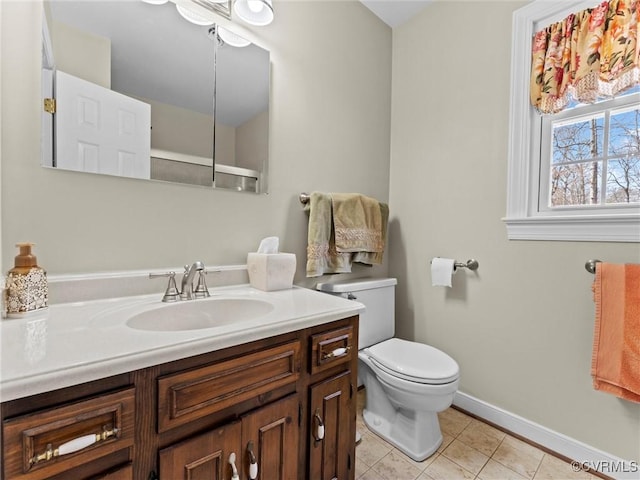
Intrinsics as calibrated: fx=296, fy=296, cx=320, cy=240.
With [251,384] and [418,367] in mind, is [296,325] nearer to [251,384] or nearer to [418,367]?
[251,384]

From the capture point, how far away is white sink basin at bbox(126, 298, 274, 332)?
0.98 metres

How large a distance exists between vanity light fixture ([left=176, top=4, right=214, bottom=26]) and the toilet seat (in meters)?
1.76

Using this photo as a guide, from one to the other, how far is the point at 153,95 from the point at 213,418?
1171 millimetres

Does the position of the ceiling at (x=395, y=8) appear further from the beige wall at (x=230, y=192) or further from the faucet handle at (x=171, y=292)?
the faucet handle at (x=171, y=292)

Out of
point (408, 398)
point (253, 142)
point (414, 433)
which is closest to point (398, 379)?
point (408, 398)

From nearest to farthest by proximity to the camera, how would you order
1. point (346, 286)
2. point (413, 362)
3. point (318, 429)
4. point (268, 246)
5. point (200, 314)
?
1. point (318, 429)
2. point (200, 314)
3. point (268, 246)
4. point (413, 362)
5. point (346, 286)

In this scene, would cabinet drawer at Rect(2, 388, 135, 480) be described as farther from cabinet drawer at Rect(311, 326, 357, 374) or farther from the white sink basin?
cabinet drawer at Rect(311, 326, 357, 374)

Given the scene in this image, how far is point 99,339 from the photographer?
69cm

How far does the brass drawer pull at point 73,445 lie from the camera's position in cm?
54

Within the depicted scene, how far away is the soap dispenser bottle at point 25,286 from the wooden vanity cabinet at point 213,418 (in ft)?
1.46

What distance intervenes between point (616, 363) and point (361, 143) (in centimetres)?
168

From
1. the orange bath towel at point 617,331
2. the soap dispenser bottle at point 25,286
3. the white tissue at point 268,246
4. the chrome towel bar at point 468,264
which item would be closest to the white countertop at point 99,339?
the soap dispenser bottle at point 25,286

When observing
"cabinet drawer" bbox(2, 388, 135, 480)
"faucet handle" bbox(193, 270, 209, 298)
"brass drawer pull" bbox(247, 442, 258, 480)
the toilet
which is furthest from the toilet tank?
"cabinet drawer" bbox(2, 388, 135, 480)

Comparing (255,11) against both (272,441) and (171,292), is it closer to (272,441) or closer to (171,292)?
(171,292)
